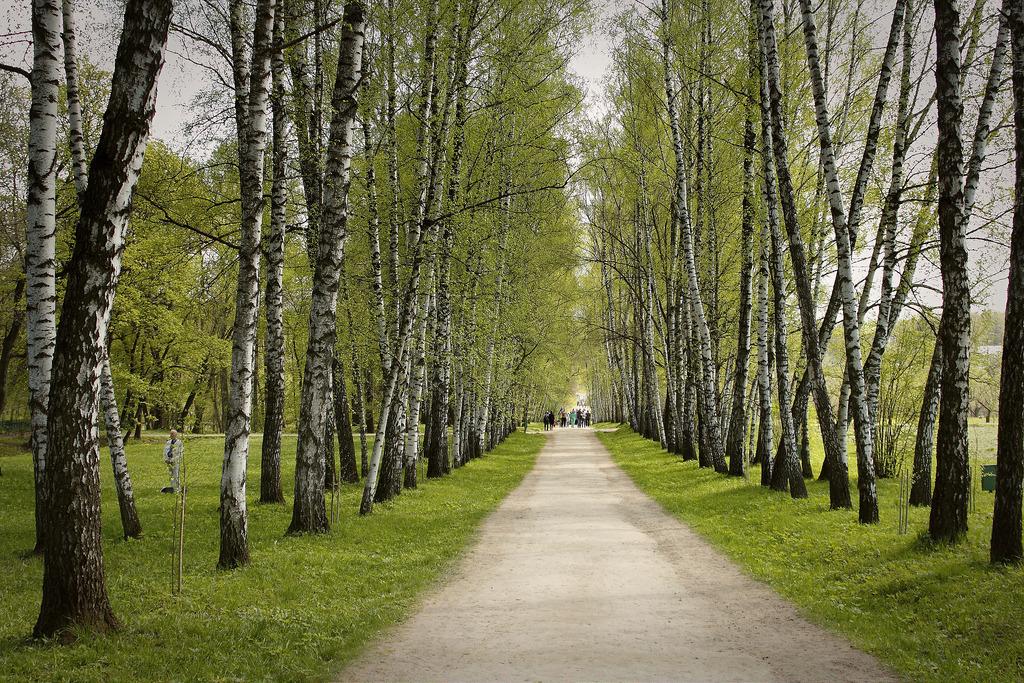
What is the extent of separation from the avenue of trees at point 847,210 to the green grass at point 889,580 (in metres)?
0.59

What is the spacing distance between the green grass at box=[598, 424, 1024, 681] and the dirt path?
34 cm

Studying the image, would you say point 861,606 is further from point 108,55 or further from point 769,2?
point 108,55

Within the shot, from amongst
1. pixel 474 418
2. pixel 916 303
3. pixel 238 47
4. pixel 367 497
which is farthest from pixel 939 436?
pixel 474 418

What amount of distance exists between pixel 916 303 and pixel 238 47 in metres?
12.1

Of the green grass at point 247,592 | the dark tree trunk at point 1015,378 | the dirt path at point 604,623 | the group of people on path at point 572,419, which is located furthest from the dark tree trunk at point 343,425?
the group of people on path at point 572,419

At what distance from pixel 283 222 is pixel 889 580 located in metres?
9.68

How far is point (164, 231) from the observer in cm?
1380

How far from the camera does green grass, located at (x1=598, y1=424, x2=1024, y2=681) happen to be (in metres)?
5.80

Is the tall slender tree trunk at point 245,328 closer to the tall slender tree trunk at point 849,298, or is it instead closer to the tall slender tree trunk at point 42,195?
the tall slender tree trunk at point 42,195

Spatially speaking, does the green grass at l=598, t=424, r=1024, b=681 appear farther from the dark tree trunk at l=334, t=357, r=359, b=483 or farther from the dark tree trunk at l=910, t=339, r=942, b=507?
the dark tree trunk at l=334, t=357, r=359, b=483

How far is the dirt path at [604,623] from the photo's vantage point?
→ 550 cm

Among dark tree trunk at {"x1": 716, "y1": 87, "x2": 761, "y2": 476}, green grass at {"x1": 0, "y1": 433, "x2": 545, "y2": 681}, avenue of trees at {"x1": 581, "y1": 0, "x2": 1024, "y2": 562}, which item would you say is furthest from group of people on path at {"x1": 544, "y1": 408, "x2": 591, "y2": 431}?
green grass at {"x1": 0, "y1": 433, "x2": 545, "y2": 681}

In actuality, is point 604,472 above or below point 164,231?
below

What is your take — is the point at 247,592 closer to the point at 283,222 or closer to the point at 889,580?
the point at 283,222
